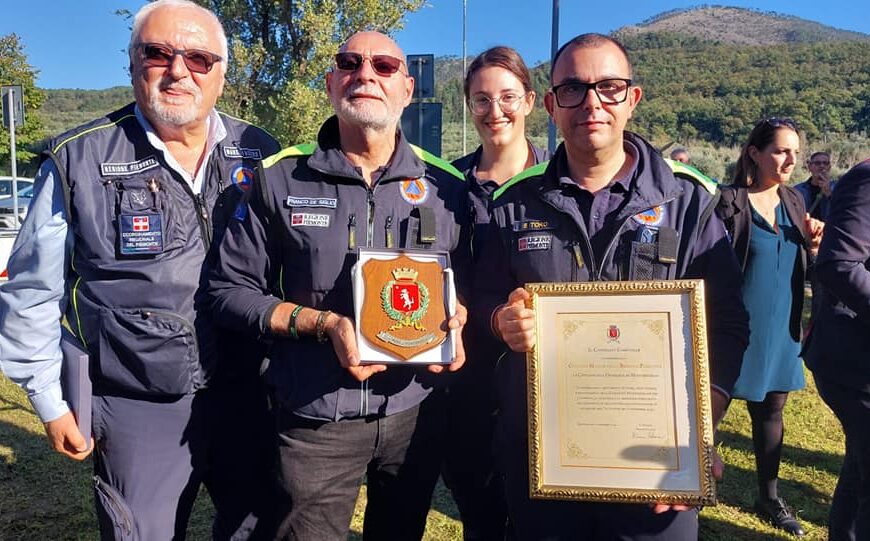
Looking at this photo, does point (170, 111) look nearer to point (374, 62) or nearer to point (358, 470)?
point (374, 62)

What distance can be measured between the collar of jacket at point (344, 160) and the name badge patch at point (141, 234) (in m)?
0.61

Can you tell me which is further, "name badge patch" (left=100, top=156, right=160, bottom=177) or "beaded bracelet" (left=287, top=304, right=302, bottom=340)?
"name badge patch" (left=100, top=156, right=160, bottom=177)

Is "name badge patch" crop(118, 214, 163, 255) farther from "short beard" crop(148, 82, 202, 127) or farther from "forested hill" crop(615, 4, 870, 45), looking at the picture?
"forested hill" crop(615, 4, 870, 45)

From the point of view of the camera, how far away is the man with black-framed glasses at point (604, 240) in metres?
1.87

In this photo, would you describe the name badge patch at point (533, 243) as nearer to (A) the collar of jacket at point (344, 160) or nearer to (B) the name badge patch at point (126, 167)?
(A) the collar of jacket at point (344, 160)

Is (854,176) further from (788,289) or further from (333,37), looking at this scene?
(333,37)

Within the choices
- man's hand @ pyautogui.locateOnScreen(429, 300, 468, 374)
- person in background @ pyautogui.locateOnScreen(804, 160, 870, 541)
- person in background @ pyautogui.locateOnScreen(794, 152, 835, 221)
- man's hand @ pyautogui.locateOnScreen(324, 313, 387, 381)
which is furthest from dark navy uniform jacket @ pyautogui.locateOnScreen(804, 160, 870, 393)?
person in background @ pyautogui.locateOnScreen(794, 152, 835, 221)

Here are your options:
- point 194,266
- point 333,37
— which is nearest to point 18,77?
point 333,37

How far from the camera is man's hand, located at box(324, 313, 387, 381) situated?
6.48ft

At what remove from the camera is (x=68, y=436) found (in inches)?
87.9

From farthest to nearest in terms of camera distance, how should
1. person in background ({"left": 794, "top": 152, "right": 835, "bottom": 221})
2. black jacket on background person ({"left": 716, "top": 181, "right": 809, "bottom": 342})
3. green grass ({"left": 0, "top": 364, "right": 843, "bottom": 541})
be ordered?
person in background ({"left": 794, "top": 152, "right": 835, "bottom": 221}) < green grass ({"left": 0, "top": 364, "right": 843, "bottom": 541}) < black jacket on background person ({"left": 716, "top": 181, "right": 809, "bottom": 342})

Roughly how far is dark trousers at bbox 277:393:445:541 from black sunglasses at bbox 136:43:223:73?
1367 millimetres

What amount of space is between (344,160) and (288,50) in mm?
12383

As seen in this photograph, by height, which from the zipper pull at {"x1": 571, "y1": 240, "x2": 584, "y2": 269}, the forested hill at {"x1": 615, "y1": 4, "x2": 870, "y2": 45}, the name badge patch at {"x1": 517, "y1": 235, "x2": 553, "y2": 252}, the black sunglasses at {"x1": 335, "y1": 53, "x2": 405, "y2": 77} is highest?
the forested hill at {"x1": 615, "y1": 4, "x2": 870, "y2": 45}
